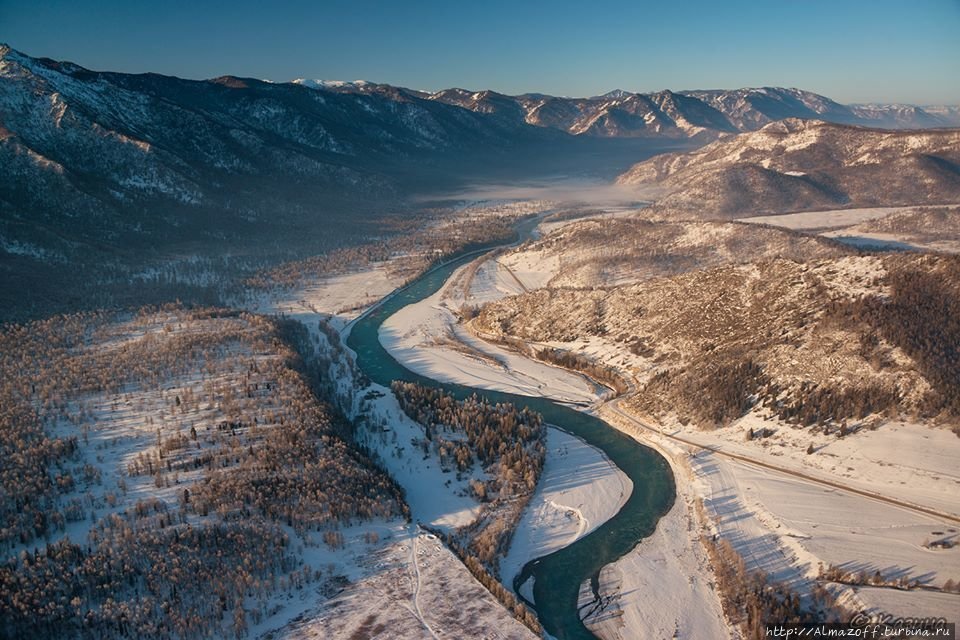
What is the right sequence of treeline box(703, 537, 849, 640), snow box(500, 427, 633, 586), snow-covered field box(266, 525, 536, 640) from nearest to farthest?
snow-covered field box(266, 525, 536, 640) → treeline box(703, 537, 849, 640) → snow box(500, 427, 633, 586)

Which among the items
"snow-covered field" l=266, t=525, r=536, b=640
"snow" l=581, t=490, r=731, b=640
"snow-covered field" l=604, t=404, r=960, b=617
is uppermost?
"snow-covered field" l=604, t=404, r=960, b=617

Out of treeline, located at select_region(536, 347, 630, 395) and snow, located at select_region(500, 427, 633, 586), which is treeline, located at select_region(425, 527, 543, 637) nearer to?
snow, located at select_region(500, 427, 633, 586)

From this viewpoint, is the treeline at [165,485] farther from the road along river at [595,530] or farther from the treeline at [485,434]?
the road along river at [595,530]

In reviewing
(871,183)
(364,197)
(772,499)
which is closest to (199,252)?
(364,197)

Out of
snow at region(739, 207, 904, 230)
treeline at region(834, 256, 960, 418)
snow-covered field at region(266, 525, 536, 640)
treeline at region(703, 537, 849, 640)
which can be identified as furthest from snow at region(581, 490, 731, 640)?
snow at region(739, 207, 904, 230)

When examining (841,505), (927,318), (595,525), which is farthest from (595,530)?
(927,318)

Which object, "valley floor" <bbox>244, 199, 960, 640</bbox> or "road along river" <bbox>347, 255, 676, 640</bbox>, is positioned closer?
"valley floor" <bbox>244, 199, 960, 640</bbox>

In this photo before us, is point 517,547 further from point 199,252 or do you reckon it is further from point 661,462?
point 199,252
